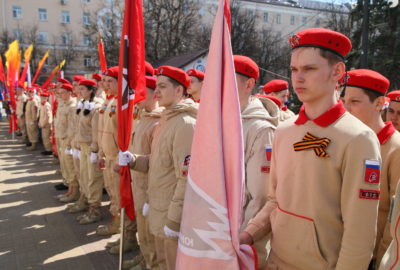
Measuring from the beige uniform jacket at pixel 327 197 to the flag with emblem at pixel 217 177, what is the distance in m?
0.27

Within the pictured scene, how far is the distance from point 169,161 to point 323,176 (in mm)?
1742

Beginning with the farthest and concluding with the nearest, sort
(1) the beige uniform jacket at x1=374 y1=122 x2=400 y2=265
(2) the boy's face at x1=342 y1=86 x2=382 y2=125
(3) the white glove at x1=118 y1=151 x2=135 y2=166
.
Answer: (3) the white glove at x1=118 y1=151 x2=135 y2=166 → (2) the boy's face at x1=342 y1=86 x2=382 y2=125 → (1) the beige uniform jacket at x1=374 y1=122 x2=400 y2=265

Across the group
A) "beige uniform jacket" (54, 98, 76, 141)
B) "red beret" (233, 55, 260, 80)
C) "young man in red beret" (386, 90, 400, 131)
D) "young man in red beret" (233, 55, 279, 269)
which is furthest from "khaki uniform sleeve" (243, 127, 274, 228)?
"beige uniform jacket" (54, 98, 76, 141)

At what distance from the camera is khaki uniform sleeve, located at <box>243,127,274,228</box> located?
96.4 inches

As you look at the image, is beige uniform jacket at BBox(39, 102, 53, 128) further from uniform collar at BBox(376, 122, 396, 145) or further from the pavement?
uniform collar at BBox(376, 122, 396, 145)

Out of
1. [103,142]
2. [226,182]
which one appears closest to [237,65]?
[226,182]

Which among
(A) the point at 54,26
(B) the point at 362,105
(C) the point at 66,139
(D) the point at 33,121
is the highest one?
(A) the point at 54,26

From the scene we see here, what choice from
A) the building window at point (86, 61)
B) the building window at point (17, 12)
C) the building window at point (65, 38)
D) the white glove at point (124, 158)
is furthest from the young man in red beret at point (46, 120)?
the building window at point (17, 12)

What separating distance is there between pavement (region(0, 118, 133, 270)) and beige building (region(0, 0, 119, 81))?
132 ft

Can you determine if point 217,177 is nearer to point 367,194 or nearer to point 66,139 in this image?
point 367,194

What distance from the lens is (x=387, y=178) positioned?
243 cm

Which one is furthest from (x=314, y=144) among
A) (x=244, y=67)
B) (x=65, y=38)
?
(x=65, y=38)

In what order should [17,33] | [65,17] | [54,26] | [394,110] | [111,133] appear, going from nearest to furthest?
[394,110] < [111,133] < [17,33] < [54,26] < [65,17]

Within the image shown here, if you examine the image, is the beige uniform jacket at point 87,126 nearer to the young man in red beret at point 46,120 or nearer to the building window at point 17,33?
the young man in red beret at point 46,120
